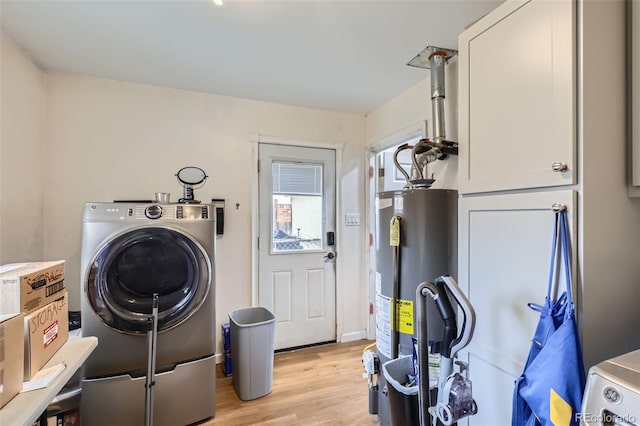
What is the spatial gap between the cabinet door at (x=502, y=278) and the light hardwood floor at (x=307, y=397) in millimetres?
976

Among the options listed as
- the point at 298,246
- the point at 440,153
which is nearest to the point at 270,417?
the point at 298,246

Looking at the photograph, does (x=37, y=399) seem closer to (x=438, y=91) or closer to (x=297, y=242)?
(x=297, y=242)

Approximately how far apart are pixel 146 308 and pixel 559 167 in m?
2.11

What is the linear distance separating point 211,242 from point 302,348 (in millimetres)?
1617

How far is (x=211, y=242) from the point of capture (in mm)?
1876

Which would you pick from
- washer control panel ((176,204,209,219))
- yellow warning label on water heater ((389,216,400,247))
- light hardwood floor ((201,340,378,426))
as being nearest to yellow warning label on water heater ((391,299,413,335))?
yellow warning label on water heater ((389,216,400,247))

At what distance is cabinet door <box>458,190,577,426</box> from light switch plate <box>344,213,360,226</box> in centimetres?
172

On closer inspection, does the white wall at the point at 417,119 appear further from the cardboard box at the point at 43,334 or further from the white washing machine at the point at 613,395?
the cardboard box at the point at 43,334

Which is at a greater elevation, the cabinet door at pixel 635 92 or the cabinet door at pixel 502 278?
the cabinet door at pixel 635 92

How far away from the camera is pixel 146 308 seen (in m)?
1.78

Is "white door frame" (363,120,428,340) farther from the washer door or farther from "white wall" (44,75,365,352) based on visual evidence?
the washer door

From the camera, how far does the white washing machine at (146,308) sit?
1.64 m

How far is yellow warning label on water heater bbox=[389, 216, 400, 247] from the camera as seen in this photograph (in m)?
1.60

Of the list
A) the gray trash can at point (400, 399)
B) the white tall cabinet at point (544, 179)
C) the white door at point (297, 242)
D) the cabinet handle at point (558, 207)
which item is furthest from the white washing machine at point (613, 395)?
the white door at point (297, 242)
